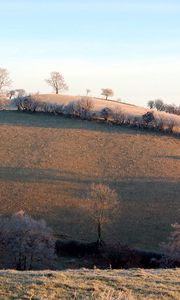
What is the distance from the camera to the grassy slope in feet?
49.4

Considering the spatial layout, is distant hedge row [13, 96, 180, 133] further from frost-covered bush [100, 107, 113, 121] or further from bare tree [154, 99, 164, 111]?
bare tree [154, 99, 164, 111]

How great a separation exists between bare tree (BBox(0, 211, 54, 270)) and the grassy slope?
82.1ft

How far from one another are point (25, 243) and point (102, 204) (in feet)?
54.8

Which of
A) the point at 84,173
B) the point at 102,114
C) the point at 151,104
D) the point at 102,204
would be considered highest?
the point at 151,104

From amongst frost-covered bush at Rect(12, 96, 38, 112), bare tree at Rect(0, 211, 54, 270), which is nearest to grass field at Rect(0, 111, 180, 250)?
frost-covered bush at Rect(12, 96, 38, 112)

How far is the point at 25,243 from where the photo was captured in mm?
43844

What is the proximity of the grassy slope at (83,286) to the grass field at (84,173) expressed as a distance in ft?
116

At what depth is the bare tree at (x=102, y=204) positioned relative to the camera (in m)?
58.6

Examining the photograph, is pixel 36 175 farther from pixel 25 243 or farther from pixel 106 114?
pixel 106 114

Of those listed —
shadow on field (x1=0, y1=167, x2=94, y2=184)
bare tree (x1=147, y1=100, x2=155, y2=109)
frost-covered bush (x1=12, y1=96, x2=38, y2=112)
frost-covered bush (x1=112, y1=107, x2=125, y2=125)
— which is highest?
bare tree (x1=147, y1=100, x2=155, y2=109)

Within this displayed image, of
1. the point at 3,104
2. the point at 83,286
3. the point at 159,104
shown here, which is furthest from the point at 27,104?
the point at 83,286

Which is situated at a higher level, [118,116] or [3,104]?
[3,104]

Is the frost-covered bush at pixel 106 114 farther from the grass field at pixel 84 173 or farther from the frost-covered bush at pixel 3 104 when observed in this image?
the frost-covered bush at pixel 3 104

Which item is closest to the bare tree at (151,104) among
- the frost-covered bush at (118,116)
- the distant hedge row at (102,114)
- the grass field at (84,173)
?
the distant hedge row at (102,114)
